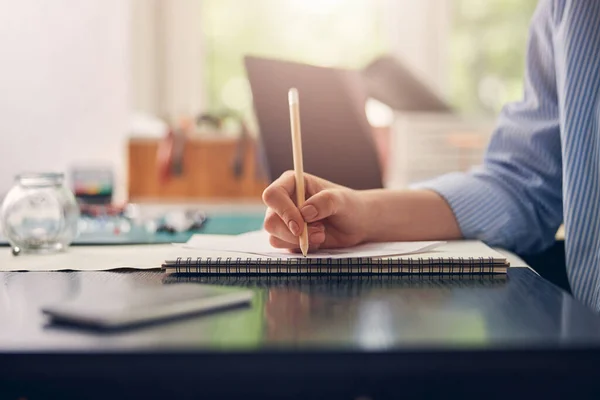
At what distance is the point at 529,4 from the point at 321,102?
1948 mm

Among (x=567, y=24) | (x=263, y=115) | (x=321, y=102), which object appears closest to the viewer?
(x=567, y=24)

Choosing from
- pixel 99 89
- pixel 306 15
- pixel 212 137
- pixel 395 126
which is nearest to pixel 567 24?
pixel 395 126

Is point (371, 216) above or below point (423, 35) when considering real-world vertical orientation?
below

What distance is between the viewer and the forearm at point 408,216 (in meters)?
0.80

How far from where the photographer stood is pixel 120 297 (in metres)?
0.53

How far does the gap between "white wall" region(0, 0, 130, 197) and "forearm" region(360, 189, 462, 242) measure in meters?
1.36

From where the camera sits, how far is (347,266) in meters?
0.65

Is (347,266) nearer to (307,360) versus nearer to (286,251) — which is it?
(286,251)

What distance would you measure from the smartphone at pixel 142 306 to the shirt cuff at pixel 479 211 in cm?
42

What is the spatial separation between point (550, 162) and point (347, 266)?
1.34 ft

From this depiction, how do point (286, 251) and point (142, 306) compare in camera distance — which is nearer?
point (142, 306)

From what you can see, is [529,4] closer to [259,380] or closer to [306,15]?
[306,15]

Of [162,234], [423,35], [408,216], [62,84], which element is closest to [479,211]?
[408,216]

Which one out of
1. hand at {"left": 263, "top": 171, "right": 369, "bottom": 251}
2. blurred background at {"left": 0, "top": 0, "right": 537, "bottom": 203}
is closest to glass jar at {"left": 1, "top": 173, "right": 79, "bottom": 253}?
hand at {"left": 263, "top": 171, "right": 369, "bottom": 251}
